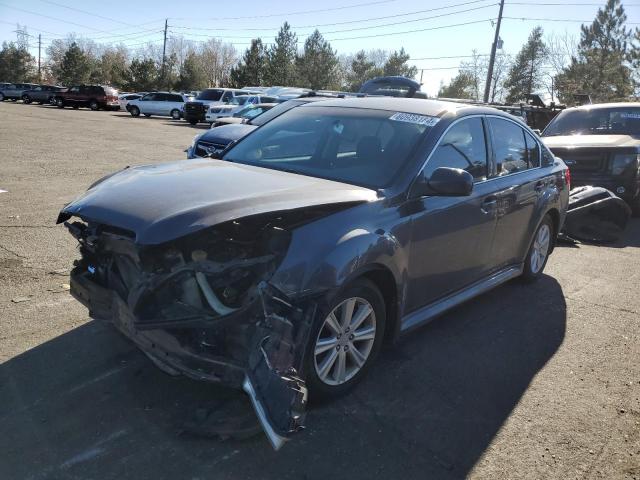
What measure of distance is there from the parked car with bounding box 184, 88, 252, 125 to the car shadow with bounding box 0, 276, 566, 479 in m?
28.5

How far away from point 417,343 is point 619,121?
8831 mm

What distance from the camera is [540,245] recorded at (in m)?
5.72

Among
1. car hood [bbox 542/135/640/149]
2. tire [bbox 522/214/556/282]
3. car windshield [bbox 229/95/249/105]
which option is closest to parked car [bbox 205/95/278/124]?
car windshield [bbox 229/95/249/105]

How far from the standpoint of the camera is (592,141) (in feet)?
31.8

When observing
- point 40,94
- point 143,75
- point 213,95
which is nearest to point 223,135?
point 213,95

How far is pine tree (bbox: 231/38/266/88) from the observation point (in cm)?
6644

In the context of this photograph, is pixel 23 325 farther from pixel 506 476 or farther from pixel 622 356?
pixel 622 356

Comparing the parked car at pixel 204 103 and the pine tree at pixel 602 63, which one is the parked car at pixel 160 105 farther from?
the pine tree at pixel 602 63

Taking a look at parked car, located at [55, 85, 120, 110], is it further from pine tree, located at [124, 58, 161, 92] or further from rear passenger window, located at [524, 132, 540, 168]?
rear passenger window, located at [524, 132, 540, 168]

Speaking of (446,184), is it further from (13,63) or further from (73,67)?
(13,63)

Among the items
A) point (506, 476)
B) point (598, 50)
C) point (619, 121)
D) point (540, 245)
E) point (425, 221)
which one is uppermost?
point (598, 50)

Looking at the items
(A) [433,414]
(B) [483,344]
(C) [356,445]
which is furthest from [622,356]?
(C) [356,445]

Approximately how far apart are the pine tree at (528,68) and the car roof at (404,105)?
6210cm

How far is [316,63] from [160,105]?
1519 inches
